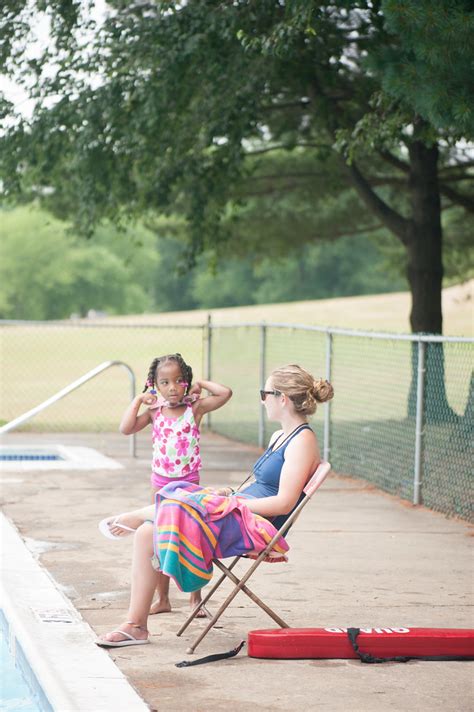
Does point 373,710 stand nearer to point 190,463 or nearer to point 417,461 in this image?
point 190,463

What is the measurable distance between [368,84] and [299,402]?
1035 cm

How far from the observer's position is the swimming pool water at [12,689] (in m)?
5.04

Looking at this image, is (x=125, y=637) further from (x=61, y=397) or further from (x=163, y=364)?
(x=61, y=397)

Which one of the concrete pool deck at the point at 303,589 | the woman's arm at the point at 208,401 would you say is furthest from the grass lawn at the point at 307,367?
the woman's arm at the point at 208,401

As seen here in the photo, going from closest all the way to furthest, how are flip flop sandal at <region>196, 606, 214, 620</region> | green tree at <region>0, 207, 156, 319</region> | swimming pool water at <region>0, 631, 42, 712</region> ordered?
swimming pool water at <region>0, 631, 42, 712</region> → flip flop sandal at <region>196, 606, 214, 620</region> → green tree at <region>0, 207, 156, 319</region>

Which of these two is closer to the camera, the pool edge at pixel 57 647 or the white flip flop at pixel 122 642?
the pool edge at pixel 57 647

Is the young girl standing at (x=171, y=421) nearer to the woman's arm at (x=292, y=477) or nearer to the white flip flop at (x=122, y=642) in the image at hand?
the white flip flop at (x=122, y=642)

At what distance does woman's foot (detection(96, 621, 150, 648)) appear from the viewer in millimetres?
5457

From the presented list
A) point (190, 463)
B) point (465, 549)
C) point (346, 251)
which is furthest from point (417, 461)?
point (346, 251)

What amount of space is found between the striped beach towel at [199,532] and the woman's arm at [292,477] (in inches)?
2.3

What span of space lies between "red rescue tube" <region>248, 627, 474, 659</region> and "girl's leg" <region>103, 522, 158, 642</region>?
0.53 metres

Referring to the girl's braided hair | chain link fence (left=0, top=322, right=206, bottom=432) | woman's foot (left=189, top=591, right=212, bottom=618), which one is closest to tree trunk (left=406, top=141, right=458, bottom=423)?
the girl's braided hair

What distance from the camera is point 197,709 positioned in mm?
4590

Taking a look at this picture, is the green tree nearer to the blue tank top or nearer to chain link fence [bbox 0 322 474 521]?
chain link fence [bbox 0 322 474 521]
